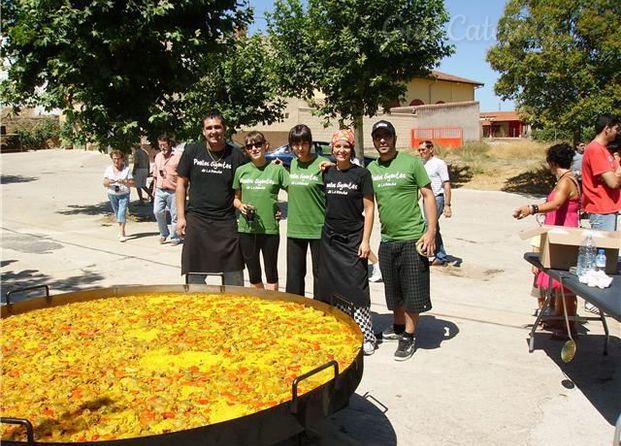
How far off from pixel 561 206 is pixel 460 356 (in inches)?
63.0

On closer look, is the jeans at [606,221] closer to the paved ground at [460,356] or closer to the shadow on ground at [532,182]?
the paved ground at [460,356]

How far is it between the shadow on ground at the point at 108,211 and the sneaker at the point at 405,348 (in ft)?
29.9

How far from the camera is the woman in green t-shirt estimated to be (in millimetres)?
4969

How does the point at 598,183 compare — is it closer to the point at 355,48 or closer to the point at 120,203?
the point at 120,203

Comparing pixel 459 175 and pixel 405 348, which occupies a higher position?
pixel 459 175

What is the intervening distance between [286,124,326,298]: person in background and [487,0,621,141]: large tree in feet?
42.4

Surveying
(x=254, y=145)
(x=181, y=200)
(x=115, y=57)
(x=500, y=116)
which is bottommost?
(x=181, y=200)

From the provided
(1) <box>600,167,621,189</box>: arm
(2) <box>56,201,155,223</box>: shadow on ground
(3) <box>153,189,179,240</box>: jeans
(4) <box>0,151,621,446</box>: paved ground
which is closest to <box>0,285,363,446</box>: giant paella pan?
(4) <box>0,151,621,446</box>: paved ground

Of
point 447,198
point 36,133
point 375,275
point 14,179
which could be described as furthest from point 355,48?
point 36,133

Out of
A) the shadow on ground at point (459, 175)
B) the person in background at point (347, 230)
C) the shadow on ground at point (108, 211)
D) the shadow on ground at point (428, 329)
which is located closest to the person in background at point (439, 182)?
the shadow on ground at point (428, 329)

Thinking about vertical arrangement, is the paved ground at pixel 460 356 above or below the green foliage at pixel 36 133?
below

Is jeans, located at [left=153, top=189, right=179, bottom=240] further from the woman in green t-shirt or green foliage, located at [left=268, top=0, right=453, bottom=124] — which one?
green foliage, located at [left=268, top=0, right=453, bottom=124]

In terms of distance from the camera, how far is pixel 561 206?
512cm

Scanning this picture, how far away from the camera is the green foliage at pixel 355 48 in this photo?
1628cm
